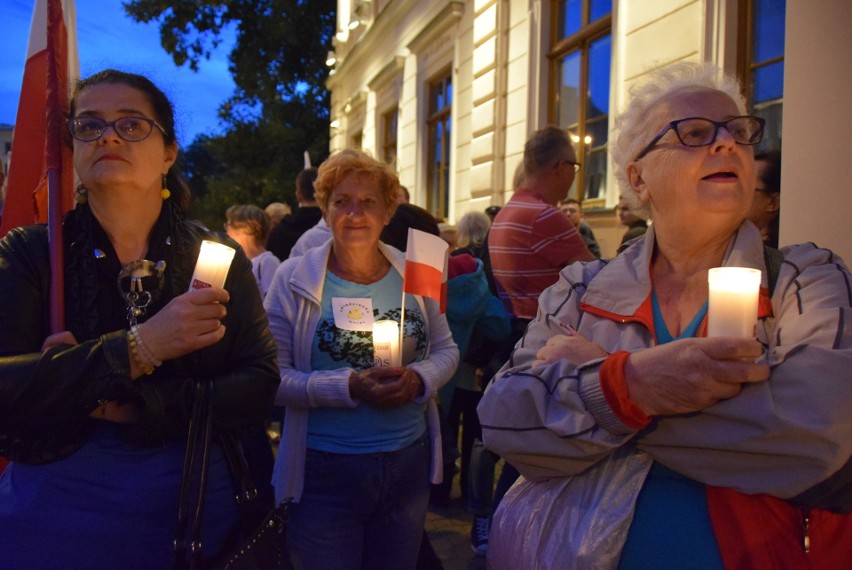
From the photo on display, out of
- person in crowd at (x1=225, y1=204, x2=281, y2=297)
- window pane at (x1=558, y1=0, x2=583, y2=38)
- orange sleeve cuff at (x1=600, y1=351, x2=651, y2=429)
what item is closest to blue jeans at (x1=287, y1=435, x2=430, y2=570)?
orange sleeve cuff at (x1=600, y1=351, x2=651, y2=429)

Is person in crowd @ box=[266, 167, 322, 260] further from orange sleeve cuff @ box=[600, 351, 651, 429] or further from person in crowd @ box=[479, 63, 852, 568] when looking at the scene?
orange sleeve cuff @ box=[600, 351, 651, 429]

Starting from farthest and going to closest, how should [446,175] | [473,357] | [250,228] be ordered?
[446,175], [250,228], [473,357]

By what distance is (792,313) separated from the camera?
139cm

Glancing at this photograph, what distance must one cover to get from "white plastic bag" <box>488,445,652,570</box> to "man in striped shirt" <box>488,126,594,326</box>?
2.00 metres

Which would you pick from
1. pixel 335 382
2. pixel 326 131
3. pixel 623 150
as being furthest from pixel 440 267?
pixel 326 131

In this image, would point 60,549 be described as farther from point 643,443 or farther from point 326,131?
point 326,131

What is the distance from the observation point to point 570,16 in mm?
7621

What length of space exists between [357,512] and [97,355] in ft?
3.88

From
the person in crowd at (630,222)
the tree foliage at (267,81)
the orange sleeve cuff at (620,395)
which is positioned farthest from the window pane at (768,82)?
the tree foliage at (267,81)

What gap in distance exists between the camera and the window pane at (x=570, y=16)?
7427 millimetres

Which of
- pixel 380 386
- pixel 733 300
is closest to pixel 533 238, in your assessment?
pixel 380 386

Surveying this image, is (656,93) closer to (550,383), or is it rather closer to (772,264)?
(772,264)

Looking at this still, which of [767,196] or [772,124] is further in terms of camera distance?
[772,124]

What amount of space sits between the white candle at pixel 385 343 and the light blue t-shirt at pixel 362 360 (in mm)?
133
